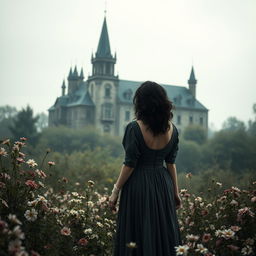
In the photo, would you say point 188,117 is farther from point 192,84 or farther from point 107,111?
point 107,111

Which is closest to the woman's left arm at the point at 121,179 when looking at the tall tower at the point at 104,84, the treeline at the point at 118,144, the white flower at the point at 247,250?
the white flower at the point at 247,250

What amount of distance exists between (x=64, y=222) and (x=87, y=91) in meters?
69.2

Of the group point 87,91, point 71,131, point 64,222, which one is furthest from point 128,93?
point 64,222

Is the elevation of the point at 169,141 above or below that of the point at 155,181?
above

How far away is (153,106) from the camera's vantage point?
4.21 metres

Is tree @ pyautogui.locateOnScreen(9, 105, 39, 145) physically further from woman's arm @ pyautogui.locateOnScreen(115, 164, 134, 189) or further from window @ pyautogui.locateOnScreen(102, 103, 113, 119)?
woman's arm @ pyautogui.locateOnScreen(115, 164, 134, 189)

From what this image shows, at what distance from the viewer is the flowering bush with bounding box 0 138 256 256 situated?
4082 mm

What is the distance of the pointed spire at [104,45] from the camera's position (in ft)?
241

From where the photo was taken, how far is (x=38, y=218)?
4277 millimetres

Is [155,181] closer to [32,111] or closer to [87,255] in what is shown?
[87,255]

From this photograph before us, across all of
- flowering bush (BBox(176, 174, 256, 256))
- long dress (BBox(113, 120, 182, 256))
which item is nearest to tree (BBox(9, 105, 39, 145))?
flowering bush (BBox(176, 174, 256, 256))

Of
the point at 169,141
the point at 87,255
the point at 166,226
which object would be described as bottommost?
the point at 87,255

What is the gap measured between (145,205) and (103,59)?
70.0 meters

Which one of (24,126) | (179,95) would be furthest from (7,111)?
(24,126)
